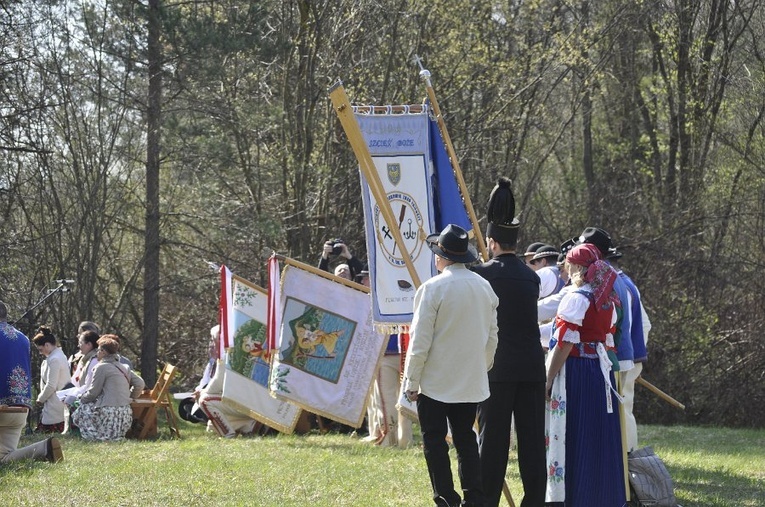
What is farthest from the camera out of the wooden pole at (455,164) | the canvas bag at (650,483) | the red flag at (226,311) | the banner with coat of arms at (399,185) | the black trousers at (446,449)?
the red flag at (226,311)

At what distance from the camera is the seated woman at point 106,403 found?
40.5 feet

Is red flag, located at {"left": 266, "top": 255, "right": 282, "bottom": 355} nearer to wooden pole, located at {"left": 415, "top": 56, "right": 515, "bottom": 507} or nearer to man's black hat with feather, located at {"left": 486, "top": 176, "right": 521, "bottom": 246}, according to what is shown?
wooden pole, located at {"left": 415, "top": 56, "right": 515, "bottom": 507}

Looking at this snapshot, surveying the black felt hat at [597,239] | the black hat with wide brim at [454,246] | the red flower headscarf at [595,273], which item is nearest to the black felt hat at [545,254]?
the black felt hat at [597,239]

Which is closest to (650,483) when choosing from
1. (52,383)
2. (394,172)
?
(394,172)

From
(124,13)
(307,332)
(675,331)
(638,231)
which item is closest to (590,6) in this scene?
(638,231)

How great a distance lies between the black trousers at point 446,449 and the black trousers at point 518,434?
240mm

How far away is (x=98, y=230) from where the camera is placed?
705 inches

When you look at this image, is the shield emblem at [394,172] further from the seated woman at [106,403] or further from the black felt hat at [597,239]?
the seated woman at [106,403]

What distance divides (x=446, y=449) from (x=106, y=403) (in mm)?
6821

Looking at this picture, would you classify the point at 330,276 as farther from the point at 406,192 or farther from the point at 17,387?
the point at 17,387

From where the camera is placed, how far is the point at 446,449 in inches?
255

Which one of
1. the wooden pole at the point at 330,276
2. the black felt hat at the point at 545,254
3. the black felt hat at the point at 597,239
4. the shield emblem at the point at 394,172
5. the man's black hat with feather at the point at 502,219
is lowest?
the wooden pole at the point at 330,276

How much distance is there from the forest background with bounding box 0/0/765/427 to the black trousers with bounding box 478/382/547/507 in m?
10.3

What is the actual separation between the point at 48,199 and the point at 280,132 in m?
3.78
